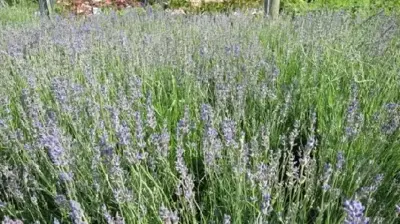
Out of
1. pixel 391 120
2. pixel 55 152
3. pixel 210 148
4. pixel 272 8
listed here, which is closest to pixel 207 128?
pixel 210 148

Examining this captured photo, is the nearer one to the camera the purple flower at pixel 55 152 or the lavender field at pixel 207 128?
the purple flower at pixel 55 152

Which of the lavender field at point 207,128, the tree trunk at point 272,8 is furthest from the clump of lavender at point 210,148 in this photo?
the tree trunk at point 272,8

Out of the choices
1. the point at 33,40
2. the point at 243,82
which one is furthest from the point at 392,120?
the point at 33,40

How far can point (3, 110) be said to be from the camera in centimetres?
228

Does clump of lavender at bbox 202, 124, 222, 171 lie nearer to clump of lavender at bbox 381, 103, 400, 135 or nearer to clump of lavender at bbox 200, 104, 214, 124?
clump of lavender at bbox 200, 104, 214, 124

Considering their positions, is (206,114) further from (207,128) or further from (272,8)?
(272,8)

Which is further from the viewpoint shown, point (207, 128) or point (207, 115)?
point (207, 115)

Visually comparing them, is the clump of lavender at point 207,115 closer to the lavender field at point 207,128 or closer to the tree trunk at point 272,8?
the lavender field at point 207,128

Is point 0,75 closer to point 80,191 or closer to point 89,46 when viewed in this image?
point 89,46

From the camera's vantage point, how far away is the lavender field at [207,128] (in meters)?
1.38

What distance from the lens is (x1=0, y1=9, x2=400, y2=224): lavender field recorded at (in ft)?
4.52

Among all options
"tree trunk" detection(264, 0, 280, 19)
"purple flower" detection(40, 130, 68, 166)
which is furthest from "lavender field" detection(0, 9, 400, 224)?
"tree trunk" detection(264, 0, 280, 19)

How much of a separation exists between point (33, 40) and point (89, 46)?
2.41 feet

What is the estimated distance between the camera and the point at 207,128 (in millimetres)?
1537
